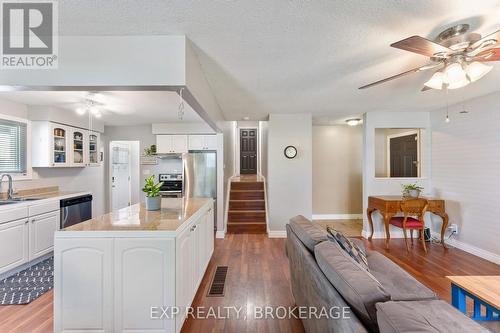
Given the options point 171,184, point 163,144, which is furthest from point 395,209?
point 163,144

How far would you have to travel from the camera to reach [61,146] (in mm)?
4164

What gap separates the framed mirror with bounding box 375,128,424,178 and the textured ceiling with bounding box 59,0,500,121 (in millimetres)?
1881

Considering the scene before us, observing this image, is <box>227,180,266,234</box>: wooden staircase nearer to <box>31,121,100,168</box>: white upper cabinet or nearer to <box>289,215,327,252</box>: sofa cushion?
<box>289,215,327,252</box>: sofa cushion

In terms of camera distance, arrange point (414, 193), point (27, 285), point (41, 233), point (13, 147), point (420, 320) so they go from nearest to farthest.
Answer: point (420, 320) < point (27, 285) < point (41, 233) < point (13, 147) < point (414, 193)

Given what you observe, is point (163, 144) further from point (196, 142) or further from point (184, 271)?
point (184, 271)

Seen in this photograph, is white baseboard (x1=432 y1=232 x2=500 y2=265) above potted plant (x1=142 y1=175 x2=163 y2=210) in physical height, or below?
below

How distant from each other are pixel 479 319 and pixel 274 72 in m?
2.72

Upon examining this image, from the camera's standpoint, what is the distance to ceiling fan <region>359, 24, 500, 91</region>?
1.63 m

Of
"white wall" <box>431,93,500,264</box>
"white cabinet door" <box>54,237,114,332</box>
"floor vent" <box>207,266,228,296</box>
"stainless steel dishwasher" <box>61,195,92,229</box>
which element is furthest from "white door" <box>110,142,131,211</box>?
"white wall" <box>431,93,500,264</box>

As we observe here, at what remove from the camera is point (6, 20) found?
162cm

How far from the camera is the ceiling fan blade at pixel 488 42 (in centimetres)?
161

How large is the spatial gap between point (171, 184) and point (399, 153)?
5045mm

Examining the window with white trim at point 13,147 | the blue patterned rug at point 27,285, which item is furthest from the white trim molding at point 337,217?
the window with white trim at point 13,147

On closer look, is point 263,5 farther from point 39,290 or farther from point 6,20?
point 39,290
